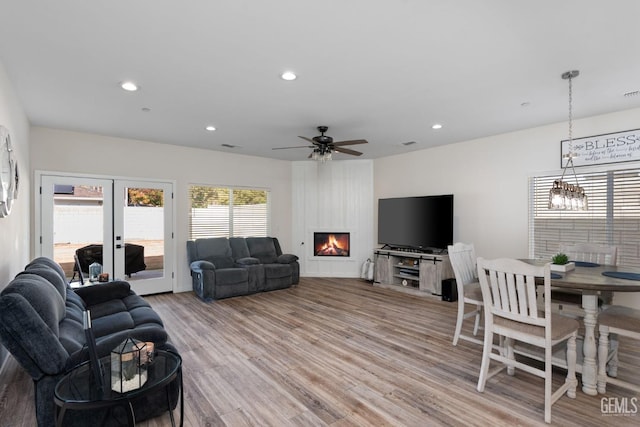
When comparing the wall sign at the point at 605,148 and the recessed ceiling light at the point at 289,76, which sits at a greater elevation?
the recessed ceiling light at the point at 289,76

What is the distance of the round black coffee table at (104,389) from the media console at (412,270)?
14.9ft

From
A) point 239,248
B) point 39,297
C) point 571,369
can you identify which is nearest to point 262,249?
point 239,248

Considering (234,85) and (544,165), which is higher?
(234,85)

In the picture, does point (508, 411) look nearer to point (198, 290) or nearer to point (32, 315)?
point (32, 315)

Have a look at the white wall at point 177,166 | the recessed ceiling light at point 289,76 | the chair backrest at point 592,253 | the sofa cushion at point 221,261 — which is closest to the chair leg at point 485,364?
the chair backrest at point 592,253

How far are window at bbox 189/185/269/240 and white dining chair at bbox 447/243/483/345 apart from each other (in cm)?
449

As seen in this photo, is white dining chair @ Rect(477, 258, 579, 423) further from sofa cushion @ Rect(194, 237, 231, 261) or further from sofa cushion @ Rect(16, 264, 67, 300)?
sofa cushion @ Rect(194, 237, 231, 261)

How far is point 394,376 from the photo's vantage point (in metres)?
2.81

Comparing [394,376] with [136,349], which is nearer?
[136,349]

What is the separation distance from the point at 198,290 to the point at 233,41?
433 cm

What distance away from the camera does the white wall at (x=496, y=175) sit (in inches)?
178

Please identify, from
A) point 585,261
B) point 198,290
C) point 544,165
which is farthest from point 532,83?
point 198,290

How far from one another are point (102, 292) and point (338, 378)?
2.72 m

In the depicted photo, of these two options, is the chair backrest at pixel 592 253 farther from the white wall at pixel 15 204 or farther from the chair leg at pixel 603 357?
the white wall at pixel 15 204
